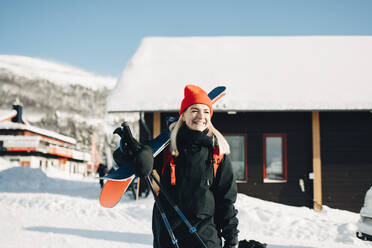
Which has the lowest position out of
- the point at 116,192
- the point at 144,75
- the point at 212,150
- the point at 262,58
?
the point at 116,192

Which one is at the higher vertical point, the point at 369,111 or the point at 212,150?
the point at 369,111

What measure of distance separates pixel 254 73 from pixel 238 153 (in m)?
2.97

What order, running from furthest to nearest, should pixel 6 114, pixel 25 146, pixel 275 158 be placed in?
1. pixel 6 114
2. pixel 25 146
3. pixel 275 158

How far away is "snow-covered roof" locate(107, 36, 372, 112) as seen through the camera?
973 cm

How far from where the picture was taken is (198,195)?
2.22m

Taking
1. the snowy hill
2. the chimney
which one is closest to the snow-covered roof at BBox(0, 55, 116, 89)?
the snowy hill

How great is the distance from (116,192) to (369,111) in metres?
9.98

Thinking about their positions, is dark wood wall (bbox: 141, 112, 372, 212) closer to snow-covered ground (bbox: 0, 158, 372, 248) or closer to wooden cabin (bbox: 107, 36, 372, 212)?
wooden cabin (bbox: 107, 36, 372, 212)

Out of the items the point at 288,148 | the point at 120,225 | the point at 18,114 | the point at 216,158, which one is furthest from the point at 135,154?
the point at 18,114

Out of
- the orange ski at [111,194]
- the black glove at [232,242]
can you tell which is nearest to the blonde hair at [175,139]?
the orange ski at [111,194]

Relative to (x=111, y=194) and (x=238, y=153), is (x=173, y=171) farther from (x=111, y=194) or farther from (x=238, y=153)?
(x=238, y=153)

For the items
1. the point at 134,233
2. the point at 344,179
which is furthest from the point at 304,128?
the point at 134,233

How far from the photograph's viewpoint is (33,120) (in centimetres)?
10644

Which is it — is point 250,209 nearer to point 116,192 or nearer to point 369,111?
point 369,111
